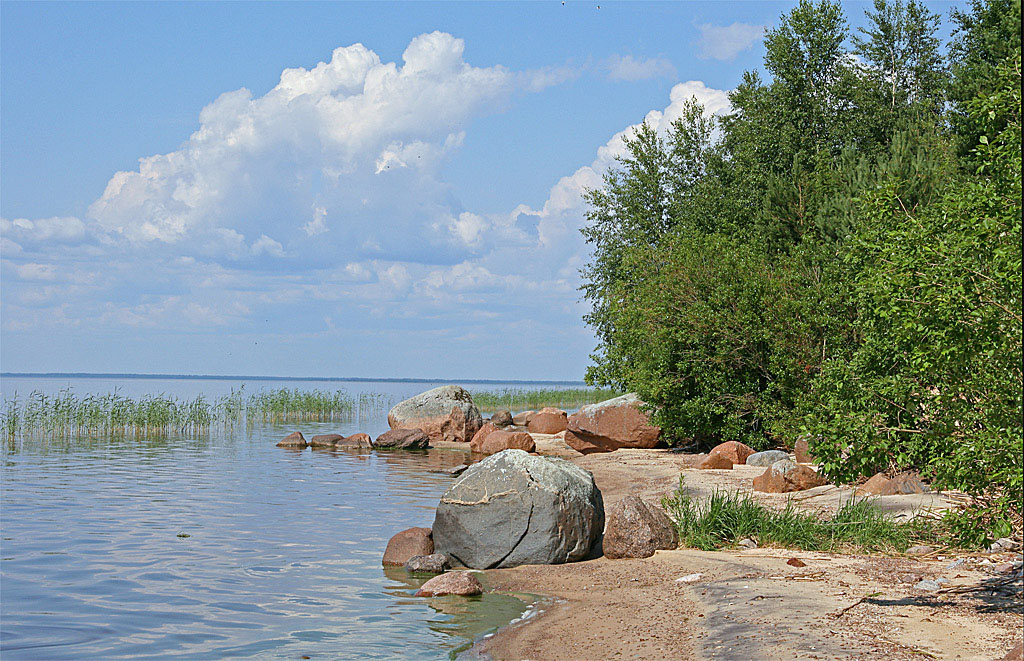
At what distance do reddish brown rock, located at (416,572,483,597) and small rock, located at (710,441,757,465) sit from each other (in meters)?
12.3

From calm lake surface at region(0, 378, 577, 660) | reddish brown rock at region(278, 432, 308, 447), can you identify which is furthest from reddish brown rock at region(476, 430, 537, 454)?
reddish brown rock at region(278, 432, 308, 447)

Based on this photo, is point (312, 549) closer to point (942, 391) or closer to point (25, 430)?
point (942, 391)

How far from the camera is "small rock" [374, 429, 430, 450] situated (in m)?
33.9

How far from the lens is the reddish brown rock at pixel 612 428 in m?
29.2

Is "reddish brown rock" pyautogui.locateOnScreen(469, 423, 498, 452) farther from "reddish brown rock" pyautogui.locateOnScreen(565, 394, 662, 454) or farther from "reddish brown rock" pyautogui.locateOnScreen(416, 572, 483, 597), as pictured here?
"reddish brown rock" pyautogui.locateOnScreen(416, 572, 483, 597)

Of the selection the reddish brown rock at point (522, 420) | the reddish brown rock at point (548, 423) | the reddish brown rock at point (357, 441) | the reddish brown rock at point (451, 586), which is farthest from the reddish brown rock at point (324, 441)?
the reddish brown rock at point (451, 586)

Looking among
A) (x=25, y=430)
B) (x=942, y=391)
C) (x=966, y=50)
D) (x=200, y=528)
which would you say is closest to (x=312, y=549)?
(x=200, y=528)

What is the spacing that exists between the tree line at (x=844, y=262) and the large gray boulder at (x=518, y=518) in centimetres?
392

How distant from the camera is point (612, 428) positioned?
29.5m

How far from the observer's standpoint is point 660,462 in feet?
82.2

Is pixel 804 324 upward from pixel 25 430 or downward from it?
upward

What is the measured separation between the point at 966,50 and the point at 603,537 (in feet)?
88.4

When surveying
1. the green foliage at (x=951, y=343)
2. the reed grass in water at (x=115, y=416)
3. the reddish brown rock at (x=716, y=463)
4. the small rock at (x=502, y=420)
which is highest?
the green foliage at (x=951, y=343)

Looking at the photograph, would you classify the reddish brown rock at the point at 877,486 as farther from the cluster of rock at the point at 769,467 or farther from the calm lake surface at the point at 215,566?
the calm lake surface at the point at 215,566
